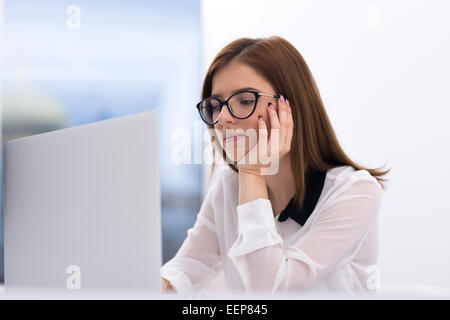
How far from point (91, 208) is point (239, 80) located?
2.10ft

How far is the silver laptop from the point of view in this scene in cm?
54

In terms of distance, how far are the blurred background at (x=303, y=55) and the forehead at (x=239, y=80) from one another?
4.06ft

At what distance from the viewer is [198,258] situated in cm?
125

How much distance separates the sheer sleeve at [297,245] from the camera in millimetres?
901

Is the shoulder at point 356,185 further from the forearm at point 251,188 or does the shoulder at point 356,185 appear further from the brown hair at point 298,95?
the forearm at point 251,188

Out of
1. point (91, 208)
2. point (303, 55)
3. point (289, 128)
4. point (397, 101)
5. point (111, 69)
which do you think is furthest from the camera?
point (111, 69)

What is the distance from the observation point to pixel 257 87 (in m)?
1.11

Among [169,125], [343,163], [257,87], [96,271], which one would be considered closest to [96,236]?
[96,271]

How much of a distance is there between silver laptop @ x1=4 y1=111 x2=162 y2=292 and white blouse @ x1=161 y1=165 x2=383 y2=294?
40 centimetres

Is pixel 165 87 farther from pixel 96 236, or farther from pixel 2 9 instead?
pixel 96 236

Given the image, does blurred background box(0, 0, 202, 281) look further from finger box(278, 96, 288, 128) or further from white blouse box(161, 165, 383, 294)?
finger box(278, 96, 288, 128)

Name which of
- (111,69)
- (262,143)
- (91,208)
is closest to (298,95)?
(262,143)

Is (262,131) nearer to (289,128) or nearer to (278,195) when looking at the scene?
(289,128)

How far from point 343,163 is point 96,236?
798mm
